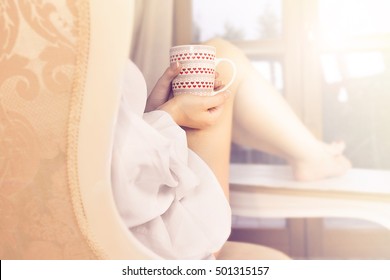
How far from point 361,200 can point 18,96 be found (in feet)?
2.23

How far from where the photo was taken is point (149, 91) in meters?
0.68

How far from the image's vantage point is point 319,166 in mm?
976

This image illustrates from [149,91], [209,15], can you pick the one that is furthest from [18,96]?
[209,15]

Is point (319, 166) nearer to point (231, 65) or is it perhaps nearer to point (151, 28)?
point (231, 65)

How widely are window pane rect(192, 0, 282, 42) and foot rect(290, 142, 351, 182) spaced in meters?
0.37

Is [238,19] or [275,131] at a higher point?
[238,19]

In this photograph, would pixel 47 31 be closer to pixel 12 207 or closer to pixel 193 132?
pixel 12 207

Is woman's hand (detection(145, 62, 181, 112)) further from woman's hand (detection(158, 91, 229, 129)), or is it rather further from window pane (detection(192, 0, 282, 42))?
window pane (detection(192, 0, 282, 42))

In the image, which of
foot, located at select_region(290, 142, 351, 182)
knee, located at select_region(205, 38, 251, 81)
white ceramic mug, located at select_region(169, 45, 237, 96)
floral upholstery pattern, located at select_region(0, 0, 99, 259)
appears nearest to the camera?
floral upholstery pattern, located at select_region(0, 0, 99, 259)

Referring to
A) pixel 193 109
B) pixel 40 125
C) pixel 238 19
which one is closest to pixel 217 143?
pixel 193 109

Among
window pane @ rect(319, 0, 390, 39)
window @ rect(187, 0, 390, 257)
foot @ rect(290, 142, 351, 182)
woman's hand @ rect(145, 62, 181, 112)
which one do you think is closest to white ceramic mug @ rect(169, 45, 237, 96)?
woman's hand @ rect(145, 62, 181, 112)

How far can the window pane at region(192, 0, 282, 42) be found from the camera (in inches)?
45.1

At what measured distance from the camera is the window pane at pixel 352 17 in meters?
1.12

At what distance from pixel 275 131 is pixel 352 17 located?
1.54 ft
